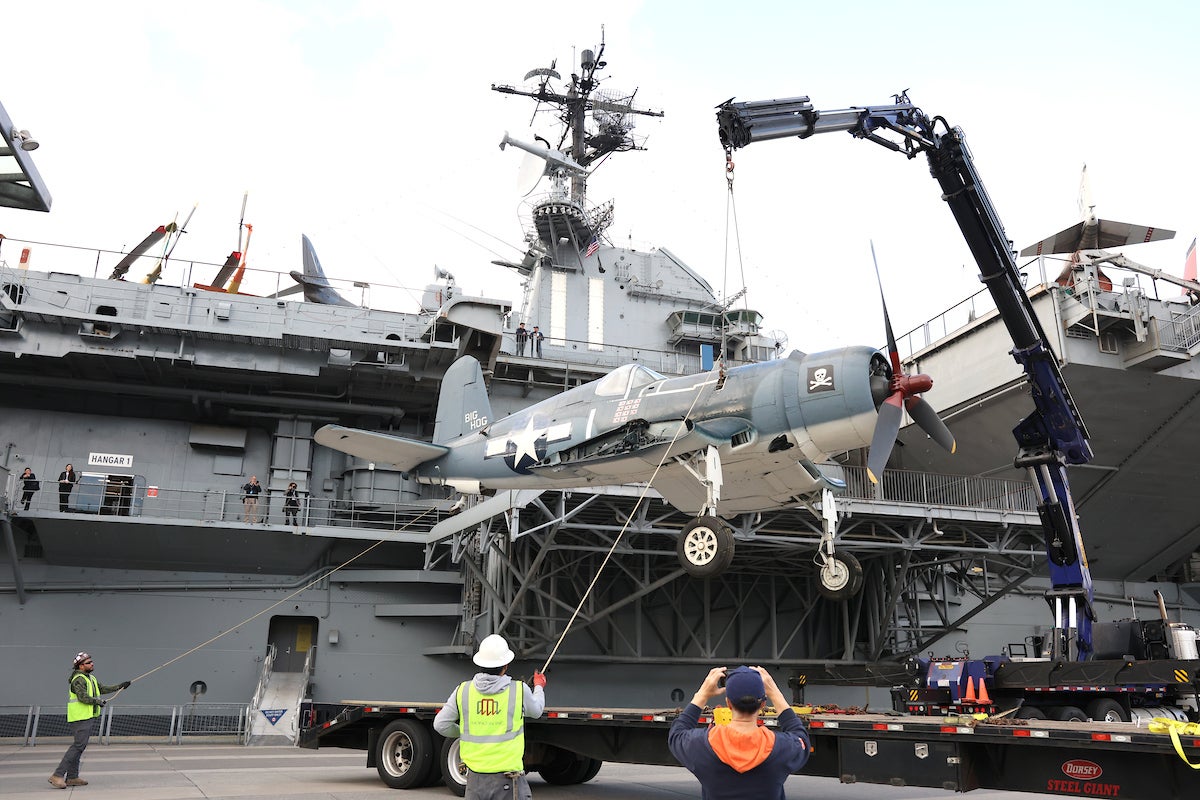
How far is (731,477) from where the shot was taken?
12.0 meters

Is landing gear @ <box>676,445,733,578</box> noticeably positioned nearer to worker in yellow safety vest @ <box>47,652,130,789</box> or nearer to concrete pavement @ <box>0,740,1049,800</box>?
concrete pavement @ <box>0,740,1049,800</box>

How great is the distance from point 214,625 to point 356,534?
13.6ft

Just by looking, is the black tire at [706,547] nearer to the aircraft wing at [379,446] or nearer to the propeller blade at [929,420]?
the propeller blade at [929,420]

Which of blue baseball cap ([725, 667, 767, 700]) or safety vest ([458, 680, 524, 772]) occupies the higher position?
blue baseball cap ([725, 667, 767, 700])

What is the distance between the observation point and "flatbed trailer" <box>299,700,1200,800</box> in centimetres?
706

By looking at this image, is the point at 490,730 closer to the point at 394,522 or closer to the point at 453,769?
the point at 453,769

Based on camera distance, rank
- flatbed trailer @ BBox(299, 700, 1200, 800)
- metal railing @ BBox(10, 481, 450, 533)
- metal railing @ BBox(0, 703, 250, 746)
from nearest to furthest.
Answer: flatbed trailer @ BBox(299, 700, 1200, 800) < metal railing @ BBox(0, 703, 250, 746) < metal railing @ BBox(10, 481, 450, 533)

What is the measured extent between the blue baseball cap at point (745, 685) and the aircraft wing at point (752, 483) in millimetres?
7279

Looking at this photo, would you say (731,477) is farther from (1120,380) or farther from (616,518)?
(1120,380)

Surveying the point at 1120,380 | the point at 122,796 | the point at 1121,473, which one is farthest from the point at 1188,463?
the point at 122,796

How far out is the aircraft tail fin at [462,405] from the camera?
15.8 metres

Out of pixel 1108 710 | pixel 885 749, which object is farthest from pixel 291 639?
pixel 885 749

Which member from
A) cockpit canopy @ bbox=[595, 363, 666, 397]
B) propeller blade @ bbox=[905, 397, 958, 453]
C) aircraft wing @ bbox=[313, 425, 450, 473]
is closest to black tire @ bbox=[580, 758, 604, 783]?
cockpit canopy @ bbox=[595, 363, 666, 397]

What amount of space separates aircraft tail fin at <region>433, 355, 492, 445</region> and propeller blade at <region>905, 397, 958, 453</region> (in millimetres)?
6978
